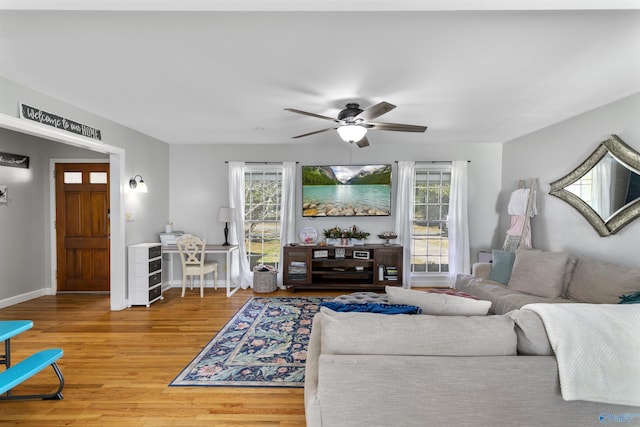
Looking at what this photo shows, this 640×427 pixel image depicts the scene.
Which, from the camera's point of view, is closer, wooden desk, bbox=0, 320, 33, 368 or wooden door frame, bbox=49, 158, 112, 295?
wooden desk, bbox=0, 320, 33, 368

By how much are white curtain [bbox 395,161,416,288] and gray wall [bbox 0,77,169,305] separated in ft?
13.9

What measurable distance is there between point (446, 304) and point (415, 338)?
1.53ft

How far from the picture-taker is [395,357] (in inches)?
56.3

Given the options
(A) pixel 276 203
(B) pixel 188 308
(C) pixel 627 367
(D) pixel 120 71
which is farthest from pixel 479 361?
(A) pixel 276 203

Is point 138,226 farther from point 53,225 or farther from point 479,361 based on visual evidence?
point 479,361

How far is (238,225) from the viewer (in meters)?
5.36

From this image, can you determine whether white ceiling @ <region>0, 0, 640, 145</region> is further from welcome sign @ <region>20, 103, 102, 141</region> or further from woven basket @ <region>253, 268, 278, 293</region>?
woven basket @ <region>253, 268, 278, 293</region>

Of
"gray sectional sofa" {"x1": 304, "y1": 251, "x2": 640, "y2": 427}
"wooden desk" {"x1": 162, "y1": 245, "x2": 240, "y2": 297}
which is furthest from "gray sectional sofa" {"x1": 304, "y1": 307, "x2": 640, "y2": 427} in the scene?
"wooden desk" {"x1": 162, "y1": 245, "x2": 240, "y2": 297}

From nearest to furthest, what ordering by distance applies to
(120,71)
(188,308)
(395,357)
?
(395,357) → (120,71) → (188,308)

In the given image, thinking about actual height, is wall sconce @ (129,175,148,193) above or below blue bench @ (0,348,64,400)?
above

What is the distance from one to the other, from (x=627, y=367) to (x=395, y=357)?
3.68ft

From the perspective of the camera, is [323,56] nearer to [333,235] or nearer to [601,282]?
[601,282]

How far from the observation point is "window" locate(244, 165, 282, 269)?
17.9 feet

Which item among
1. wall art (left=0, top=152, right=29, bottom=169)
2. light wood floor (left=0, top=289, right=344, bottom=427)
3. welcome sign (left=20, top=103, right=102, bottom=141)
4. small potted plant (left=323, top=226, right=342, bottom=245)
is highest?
welcome sign (left=20, top=103, right=102, bottom=141)
